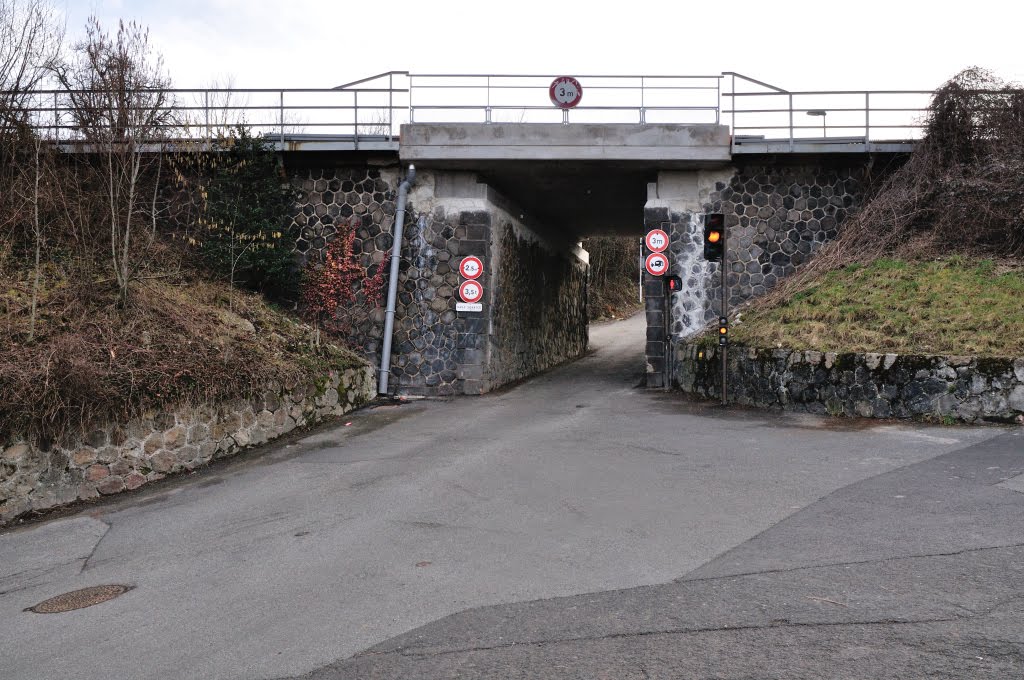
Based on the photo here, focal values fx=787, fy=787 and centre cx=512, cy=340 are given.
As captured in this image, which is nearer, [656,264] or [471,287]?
[471,287]

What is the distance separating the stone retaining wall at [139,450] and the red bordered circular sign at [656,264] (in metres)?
8.16

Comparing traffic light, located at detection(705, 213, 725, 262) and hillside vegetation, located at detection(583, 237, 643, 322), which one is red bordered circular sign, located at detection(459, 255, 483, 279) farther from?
hillside vegetation, located at detection(583, 237, 643, 322)

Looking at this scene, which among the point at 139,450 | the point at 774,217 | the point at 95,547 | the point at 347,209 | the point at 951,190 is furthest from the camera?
the point at 774,217

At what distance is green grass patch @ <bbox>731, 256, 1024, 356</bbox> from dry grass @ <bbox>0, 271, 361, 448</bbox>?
865 centimetres

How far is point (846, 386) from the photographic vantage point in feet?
41.8

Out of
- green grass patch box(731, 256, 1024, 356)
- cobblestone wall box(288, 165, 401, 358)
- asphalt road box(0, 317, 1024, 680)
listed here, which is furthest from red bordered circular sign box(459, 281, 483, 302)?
asphalt road box(0, 317, 1024, 680)

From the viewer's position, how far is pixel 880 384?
1235 cm

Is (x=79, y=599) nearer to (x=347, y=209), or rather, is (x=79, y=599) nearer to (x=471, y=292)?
(x=471, y=292)

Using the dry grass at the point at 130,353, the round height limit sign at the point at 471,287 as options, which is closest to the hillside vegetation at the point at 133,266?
the dry grass at the point at 130,353

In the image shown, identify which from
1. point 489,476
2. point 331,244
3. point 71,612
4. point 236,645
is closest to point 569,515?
point 489,476

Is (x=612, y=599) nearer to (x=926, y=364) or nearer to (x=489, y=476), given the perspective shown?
(x=489, y=476)

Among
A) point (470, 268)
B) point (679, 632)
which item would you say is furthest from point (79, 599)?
point (470, 268)

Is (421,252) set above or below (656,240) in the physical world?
below

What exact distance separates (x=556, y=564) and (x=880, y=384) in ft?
28.0
